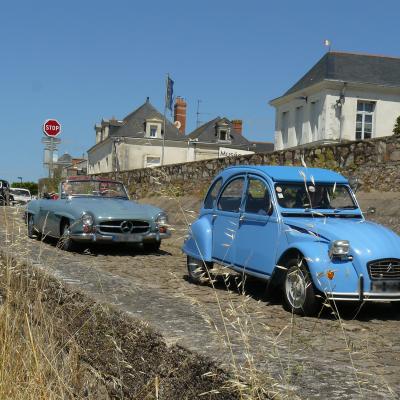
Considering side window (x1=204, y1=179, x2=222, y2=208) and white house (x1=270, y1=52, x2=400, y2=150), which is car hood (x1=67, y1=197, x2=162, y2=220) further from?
white house (x1=270, y1=52, x2=400, y2=150)

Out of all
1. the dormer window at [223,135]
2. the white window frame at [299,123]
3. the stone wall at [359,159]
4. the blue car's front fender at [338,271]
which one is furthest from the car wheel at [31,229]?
the dormer window at [223,135]

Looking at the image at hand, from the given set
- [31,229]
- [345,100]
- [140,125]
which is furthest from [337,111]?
[31,229]

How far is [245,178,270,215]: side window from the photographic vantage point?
281 inches

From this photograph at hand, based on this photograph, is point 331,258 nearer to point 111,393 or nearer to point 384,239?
point 384,239

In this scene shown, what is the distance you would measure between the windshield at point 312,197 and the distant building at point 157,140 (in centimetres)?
5371

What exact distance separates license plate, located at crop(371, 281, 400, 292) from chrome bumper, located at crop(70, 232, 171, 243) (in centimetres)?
574

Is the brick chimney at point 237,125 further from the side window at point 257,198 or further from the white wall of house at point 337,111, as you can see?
the side window at point 257,198

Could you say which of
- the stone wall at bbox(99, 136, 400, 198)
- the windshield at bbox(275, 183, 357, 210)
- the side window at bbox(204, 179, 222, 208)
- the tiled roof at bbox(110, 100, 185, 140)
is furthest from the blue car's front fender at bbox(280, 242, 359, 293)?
the tiled roof at bbox(110, 100, 185, 140)

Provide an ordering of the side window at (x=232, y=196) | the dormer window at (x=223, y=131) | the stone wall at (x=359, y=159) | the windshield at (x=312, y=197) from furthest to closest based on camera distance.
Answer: the dormer window at (x=223, y=131), the stone wall at (x=359, y=159), the side window at (x=232, y=196), the windshield at (x=312, y=197)

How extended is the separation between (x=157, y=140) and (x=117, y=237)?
52843 mm

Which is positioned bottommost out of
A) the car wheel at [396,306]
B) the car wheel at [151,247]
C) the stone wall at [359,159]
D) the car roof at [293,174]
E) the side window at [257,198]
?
the car wheel at [396,306]

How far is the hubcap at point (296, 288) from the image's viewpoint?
6.07 meters

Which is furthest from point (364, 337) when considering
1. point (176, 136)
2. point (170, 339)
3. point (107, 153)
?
point (107, 153)

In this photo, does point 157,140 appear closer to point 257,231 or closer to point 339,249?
point 257,231
